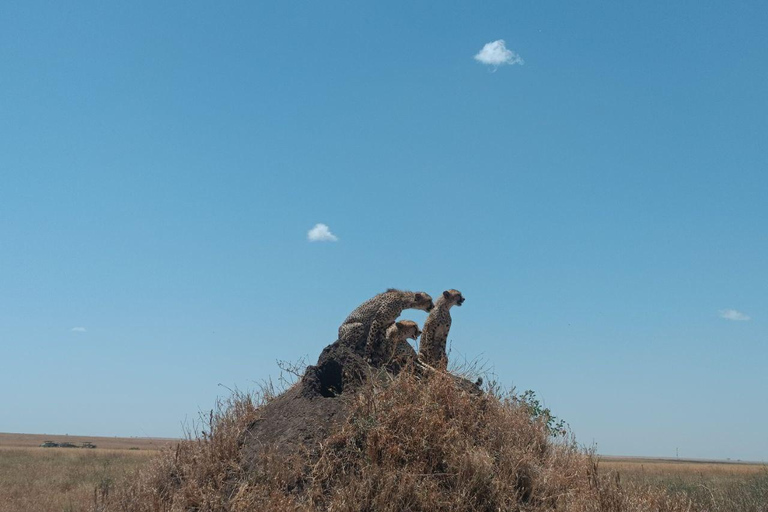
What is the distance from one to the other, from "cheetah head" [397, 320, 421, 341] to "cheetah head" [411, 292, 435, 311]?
32 cm

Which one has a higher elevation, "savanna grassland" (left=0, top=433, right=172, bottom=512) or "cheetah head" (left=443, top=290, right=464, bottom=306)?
"cheetah head" (left=443, top=290, right=464, bottom=306)

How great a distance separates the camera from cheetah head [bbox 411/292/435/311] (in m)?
11.8

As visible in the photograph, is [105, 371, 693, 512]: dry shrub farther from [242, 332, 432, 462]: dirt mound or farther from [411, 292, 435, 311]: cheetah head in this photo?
[411, 292, 435, 311]: cheetah head

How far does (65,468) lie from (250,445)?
76.6ft

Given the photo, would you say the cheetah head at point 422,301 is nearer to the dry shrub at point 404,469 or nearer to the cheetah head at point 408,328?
the cheetah head at point 408,328

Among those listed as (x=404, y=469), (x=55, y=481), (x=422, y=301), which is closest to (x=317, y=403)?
(x=404, y=469)

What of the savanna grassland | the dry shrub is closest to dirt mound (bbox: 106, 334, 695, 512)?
the dry shrub

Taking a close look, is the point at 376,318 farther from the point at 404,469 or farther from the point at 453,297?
the point at 404,469

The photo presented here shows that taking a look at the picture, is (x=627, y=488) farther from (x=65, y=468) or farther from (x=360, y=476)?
(x=65, y=468)

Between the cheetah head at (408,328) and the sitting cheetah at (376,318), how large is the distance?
8.3 inches

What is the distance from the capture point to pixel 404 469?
27.1 ft

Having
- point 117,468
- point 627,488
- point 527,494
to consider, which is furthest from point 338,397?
point 117,468

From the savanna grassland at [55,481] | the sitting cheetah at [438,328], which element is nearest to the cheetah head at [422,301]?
the sitting cheetah at [438,328]

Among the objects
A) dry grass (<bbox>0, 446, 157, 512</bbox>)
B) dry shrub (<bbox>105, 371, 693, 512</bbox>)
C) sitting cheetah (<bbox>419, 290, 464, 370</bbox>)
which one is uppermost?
sitting cheetah (<bbox>419, 290, 464, 370</bbox>)
